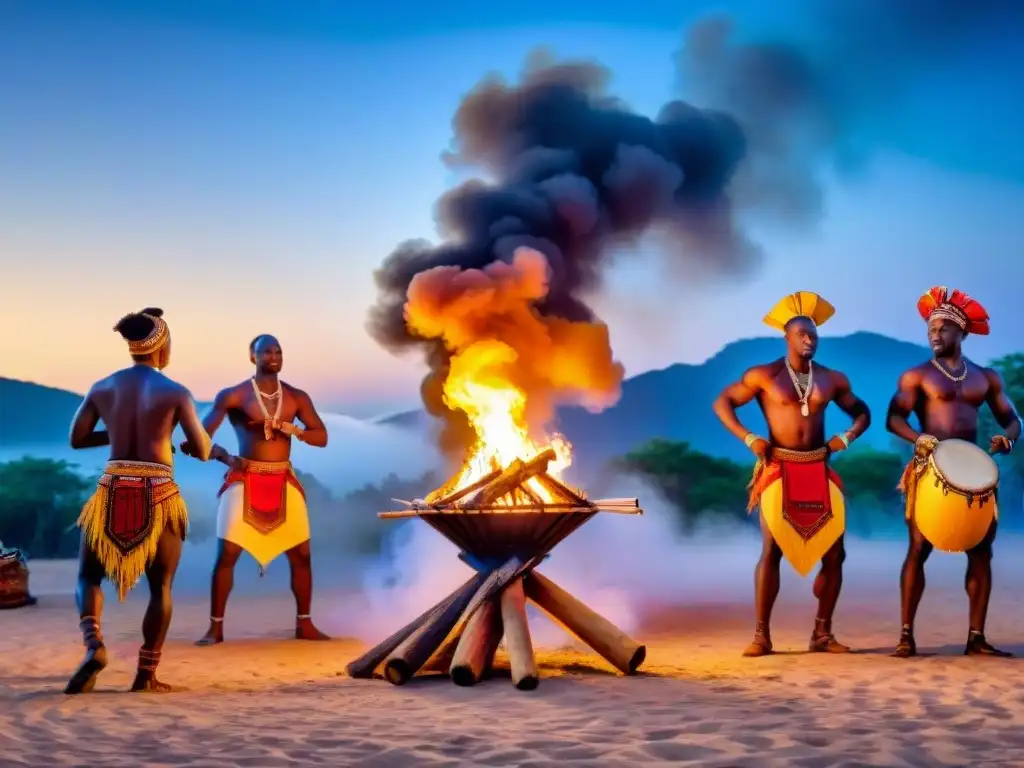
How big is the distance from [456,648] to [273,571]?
12.7 metres

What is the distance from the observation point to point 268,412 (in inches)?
320

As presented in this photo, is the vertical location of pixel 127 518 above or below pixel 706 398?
below

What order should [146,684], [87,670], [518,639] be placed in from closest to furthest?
[87,670] < [146,684] < [518,639]

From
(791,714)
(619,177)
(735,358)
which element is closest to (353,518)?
(619,177)

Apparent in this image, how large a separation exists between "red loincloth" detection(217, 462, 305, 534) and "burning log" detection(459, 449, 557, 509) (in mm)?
1985

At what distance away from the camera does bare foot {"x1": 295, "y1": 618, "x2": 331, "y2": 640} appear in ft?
27.8

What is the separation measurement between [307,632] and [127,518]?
9.72 ft

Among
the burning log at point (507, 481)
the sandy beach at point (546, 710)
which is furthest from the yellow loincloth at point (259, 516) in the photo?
the burning log at point (507, 481)

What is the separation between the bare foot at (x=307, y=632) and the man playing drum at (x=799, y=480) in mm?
3247

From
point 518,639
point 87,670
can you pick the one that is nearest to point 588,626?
point 518,639

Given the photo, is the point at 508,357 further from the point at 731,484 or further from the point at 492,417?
the point at 731,484

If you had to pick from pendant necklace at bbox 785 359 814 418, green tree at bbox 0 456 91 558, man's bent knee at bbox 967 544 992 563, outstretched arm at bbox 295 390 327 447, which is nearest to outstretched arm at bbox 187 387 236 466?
outstretched arm at bbox 295 390 327 447

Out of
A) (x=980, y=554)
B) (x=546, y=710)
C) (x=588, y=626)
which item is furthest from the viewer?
(x=980, y=554)

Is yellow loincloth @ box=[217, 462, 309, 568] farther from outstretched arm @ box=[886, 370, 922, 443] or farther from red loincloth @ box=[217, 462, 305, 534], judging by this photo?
outstretched arm @ box=[886, 370, 922, 443]
